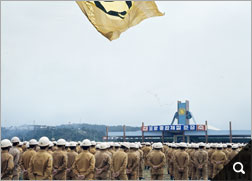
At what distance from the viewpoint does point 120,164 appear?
9867 mm

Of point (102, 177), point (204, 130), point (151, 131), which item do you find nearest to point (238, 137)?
point (204, 130)

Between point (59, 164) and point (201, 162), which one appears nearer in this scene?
point (59, 164)

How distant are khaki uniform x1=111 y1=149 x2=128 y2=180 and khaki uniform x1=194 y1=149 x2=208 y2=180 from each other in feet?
13.0

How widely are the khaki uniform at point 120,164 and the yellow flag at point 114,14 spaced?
3690 mm

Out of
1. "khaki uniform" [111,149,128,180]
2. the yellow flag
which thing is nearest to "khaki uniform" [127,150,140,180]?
"khaki uniform" [111,149,128,180]

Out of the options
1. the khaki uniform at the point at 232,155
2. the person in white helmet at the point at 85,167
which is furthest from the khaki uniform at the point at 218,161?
the person in white helmet at the point at 85,167

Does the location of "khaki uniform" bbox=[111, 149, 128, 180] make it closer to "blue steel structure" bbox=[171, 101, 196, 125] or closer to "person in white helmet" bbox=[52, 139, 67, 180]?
"person in white helmet" bbox=[52, 139, 67, 180]

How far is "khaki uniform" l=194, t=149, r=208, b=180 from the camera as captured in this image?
41.5 feet

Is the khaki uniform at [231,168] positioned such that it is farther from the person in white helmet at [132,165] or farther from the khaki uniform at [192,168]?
the person in white helmet at [132,165]

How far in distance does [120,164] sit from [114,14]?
4.55 m

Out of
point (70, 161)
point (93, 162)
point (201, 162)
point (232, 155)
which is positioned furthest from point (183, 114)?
point (93, 162)

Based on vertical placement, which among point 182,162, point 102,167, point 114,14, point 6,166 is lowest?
point 182,162

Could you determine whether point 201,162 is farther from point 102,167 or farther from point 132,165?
point 102,167

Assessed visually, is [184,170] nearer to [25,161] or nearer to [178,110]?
[25,161]
